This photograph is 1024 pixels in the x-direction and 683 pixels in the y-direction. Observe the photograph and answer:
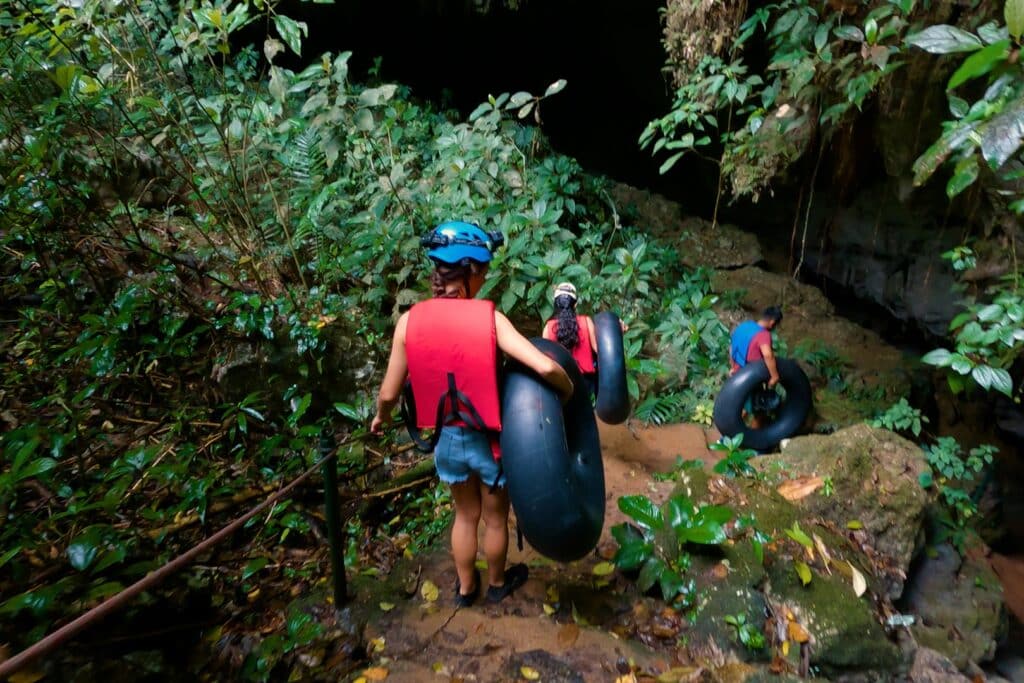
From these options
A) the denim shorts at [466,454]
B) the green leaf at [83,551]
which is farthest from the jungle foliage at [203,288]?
the denim shorts at [466,454]

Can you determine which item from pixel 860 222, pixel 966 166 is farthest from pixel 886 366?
pixel 966 166

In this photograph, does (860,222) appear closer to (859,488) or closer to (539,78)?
(859,488)

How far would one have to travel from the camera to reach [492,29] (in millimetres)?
8227

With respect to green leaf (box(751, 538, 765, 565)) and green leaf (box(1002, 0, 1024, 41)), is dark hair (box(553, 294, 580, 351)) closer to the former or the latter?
green leaf (box(751, 538, 765, 565))

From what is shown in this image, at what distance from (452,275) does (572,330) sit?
1622mm

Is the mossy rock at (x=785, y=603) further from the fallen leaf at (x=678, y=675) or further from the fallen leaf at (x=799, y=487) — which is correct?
the fallen leaf at (x=799, y=487)

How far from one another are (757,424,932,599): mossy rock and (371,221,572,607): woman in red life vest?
2387 mm

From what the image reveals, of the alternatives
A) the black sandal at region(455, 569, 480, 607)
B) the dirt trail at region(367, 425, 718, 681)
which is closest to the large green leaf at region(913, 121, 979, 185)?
the dirt trail at region(367, 425, 718, 681)

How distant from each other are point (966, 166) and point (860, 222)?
5.80 meters

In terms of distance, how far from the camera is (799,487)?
3426 mm

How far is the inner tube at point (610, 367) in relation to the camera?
3477 millimetres

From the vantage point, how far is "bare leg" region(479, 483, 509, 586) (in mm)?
2242

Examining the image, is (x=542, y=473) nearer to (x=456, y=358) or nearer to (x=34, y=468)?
(x=456, y=358)

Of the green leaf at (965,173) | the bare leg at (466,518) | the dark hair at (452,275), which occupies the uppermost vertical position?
the green leaf at (965,173)
